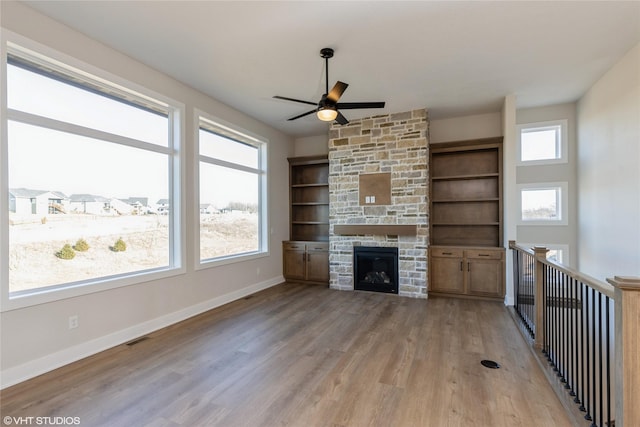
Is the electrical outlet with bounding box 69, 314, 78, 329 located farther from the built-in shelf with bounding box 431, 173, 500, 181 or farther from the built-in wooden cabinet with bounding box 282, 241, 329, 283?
the built-in shelf with bounding box 431, 173, 500, 181

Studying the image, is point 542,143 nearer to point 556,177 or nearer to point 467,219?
point 556,177

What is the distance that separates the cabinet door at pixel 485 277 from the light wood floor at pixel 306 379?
941mm

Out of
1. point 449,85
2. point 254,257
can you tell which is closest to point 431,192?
point 449,85

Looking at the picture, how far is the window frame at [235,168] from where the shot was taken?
4422 mm

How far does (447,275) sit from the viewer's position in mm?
5230

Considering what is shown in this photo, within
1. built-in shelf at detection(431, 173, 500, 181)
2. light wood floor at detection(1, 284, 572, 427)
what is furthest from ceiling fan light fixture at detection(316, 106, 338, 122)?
built-in shelf at detection(431, 173, 500, 181)

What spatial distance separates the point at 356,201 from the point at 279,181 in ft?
5.87

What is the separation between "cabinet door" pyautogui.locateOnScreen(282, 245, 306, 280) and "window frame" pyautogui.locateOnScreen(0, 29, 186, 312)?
260cm

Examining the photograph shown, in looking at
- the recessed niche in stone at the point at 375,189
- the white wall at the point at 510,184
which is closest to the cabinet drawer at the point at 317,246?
the recessed niche in stone at the point at 375,189

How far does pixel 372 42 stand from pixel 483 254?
145 inches

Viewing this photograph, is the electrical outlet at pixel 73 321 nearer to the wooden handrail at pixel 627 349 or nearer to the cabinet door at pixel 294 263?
the cabinet door at pixel 294 263

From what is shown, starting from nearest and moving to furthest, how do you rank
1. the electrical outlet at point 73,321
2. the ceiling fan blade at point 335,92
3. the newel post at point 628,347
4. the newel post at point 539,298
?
the newel post at point 628,347 → the electrical outlet at point 73,321 → the newel post at point 539,298 → the ceiling fan blade at point 335,92

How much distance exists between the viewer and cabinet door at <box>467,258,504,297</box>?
4918 millimetres

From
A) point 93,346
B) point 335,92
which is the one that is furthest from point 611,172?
point 93,346
